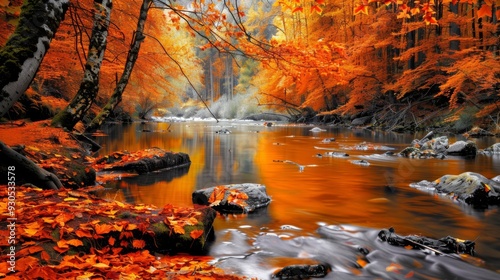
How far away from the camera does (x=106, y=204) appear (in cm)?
454

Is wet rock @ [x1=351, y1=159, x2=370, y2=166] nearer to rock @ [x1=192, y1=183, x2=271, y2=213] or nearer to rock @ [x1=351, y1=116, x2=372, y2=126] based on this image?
rock @ [x1=192, y1=183, x2=271, y2=213]

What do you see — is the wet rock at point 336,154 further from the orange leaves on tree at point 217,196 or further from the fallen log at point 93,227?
the fallen log at point 93,227

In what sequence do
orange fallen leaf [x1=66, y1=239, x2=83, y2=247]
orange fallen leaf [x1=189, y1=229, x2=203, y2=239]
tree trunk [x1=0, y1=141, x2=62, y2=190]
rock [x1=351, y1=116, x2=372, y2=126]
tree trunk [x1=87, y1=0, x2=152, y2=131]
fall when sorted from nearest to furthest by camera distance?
orange fallen leaf [x1=66, y1=239, x2=83, y2=247] → orange fallen leaf [x1=189, y1=229, x2=203, y2=239] → tree trunk [x1=0, y1=141, x2=62, y2=190] → tree trunk [x1=87, y1=0, x2=152, y2=131] → rock [x1=351, y1=116, x2=372, y2=126]

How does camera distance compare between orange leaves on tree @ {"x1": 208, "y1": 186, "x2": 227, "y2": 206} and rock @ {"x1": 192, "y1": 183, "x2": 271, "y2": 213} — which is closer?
rock @ {"x1": 192, "y1": 183, "x2": 271, "y2": 213}

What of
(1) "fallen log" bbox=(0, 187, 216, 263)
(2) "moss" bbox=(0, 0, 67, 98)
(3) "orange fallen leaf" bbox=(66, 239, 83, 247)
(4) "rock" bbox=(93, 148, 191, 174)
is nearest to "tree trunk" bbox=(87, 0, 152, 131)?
(4) "rock" bbox=(93, 148, 191, 174)

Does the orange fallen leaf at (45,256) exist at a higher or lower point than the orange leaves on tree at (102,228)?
lower

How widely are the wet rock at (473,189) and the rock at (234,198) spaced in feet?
11.3

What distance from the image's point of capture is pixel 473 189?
6.81 metres

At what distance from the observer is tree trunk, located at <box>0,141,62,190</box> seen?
5.16 metres

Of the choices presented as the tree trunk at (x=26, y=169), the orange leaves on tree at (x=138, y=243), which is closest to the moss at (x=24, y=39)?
the orange leaves on tree at (x=138, y=243)

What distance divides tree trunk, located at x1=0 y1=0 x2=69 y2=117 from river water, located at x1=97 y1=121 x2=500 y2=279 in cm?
258

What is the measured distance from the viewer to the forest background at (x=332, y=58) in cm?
740

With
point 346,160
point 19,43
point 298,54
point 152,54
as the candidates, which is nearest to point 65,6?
point 19,43

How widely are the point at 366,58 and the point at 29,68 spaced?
92.4 ft
